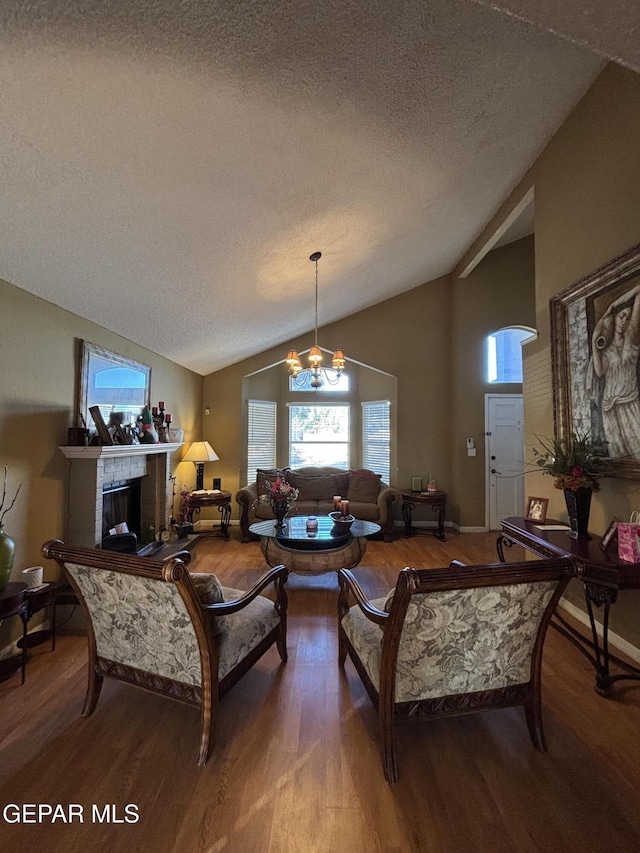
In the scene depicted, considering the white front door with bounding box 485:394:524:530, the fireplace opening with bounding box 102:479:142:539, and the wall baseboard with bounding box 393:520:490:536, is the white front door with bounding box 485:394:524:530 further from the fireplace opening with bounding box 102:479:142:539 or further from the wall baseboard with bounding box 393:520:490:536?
the fireplace opening with bounding box 102:479:142:539

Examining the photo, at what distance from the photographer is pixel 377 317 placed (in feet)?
19.8

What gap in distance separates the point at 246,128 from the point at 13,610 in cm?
294

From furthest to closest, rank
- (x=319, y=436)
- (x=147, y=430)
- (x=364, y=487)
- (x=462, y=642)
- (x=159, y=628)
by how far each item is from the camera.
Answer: (x=319, y=436) < (x=364, y=487) < (x=147, y=430) < (x=159, y=628) < (x=462, y=642)

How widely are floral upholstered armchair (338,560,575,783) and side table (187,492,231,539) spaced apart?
3.92m

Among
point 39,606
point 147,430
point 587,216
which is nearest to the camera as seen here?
point 39,606

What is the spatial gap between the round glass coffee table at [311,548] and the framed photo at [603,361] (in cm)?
200

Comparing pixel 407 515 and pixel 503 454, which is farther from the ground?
pixel 503 454

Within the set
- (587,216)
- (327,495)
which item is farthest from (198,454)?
(587,216)

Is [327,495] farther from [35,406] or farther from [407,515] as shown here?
[35,406]

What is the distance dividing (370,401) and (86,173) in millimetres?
5088

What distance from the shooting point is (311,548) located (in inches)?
137

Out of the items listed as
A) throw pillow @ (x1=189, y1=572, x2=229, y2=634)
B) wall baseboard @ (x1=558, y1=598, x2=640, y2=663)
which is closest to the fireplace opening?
throw pillow @ (x1=189, y1=572, x2=229, y2=634)

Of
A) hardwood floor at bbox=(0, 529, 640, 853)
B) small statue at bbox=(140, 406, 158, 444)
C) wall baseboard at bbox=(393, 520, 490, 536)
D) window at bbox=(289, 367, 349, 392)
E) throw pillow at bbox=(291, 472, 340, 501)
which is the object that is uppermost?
window at bbox=(289, 367, 349, 392)

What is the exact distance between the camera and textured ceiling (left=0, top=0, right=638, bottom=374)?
1388 mm
